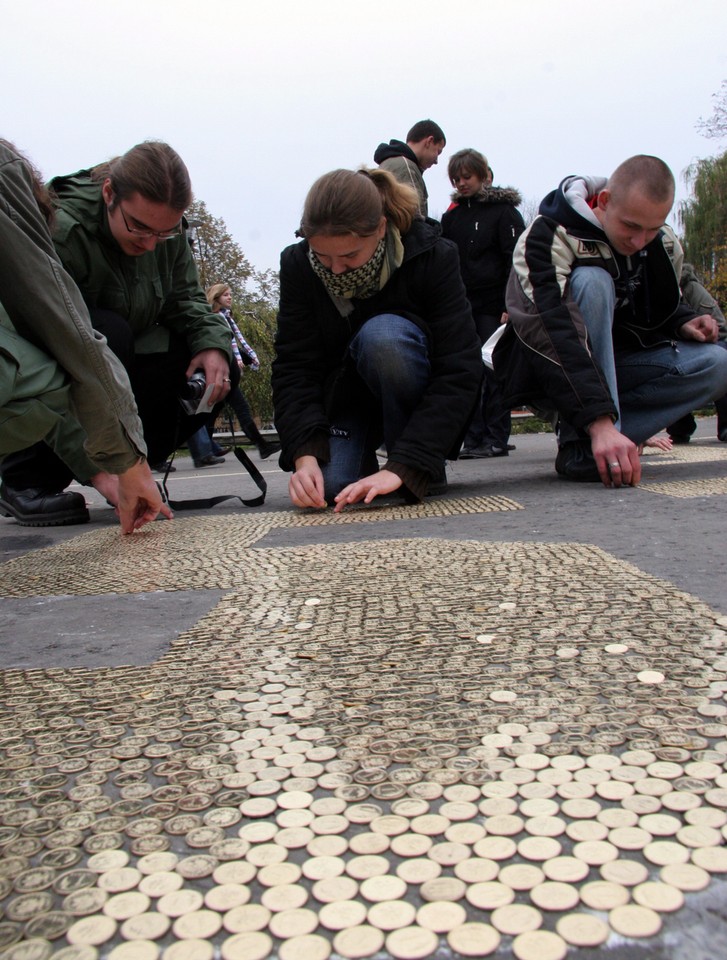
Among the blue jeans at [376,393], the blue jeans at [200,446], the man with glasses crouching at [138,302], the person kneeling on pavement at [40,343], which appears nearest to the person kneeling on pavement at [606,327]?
the blue jeans at [376,393]

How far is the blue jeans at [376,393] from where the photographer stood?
2.24 meters

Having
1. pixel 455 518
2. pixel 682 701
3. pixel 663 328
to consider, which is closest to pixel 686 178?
pixel 663 328

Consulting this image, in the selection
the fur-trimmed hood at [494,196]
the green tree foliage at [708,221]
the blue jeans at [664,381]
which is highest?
the green tree foliage at [708,221]

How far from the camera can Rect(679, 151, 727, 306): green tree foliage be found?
53.7 feet

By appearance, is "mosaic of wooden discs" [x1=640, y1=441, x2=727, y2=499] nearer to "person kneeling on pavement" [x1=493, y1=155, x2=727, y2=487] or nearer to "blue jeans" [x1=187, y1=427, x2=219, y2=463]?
"person kneeling on pavement" [x1=493, y1=155, x2=727, y2=487]

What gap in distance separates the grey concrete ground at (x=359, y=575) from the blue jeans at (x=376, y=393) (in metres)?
0.24

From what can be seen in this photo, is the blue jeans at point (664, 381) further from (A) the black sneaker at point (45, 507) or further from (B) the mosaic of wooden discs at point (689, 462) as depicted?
(A) the black sneaker at point (45, 507)

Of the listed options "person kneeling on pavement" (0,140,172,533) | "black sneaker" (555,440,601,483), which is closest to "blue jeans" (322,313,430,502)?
"black sneaker" (555,440,601,483)

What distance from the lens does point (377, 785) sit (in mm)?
634

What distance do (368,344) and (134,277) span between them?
675 millimetres

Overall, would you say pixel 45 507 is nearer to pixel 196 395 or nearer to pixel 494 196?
pixel 196 395

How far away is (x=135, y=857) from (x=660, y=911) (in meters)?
0.33

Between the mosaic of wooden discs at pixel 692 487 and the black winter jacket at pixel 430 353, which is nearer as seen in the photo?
the mosaic of wooden discs at pixel 692 487

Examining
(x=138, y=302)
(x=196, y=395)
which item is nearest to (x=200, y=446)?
(x=196, y=395)
